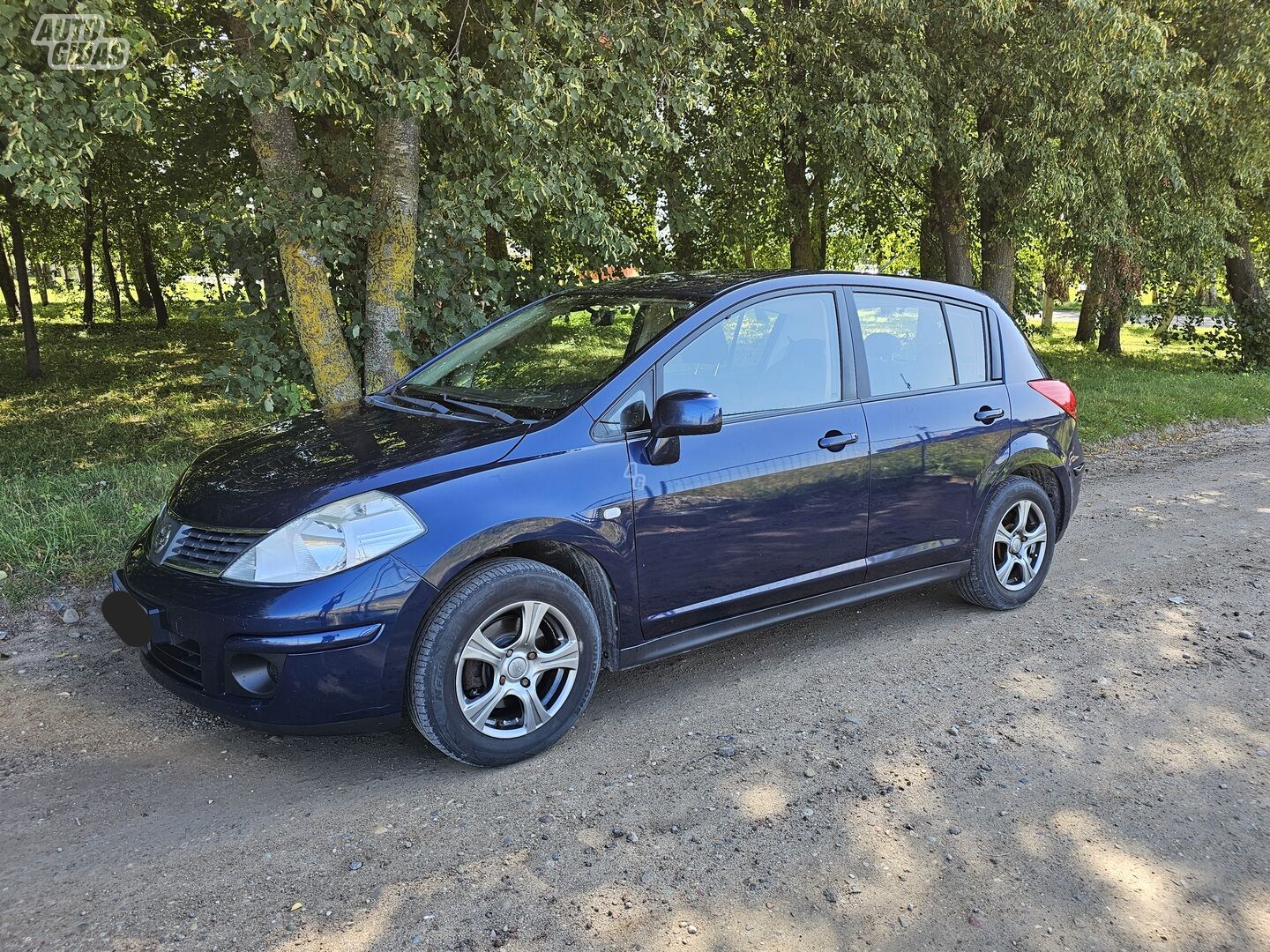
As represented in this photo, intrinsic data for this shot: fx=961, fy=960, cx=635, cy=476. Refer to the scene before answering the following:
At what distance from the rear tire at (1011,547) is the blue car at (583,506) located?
2 cm

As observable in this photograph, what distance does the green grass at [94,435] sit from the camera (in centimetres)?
535

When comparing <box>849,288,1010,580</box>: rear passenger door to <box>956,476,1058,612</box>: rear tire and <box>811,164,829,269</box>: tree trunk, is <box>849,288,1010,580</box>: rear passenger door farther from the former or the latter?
<box>811,164,829,269</box>: tree trunk

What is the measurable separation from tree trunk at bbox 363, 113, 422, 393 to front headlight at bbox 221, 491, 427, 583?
4424 millimetres

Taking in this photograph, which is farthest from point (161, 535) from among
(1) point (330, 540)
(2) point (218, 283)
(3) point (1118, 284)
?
(3) point (1118, 284)

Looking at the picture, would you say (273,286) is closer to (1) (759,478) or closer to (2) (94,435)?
(1) (759,478)

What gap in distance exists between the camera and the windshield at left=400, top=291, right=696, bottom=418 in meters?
4.02

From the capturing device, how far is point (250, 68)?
18.9ft

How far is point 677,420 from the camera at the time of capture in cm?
366

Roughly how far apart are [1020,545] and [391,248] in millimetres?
4982

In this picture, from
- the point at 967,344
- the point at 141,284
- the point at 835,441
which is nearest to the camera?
the point at 835,441

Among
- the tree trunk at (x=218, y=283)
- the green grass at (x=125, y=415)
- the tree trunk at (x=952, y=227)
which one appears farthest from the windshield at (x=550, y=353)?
the tree trunk at (x=952, y=227)

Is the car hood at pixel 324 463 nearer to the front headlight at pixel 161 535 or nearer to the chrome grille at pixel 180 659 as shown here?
the front headlight at pixel 161 535

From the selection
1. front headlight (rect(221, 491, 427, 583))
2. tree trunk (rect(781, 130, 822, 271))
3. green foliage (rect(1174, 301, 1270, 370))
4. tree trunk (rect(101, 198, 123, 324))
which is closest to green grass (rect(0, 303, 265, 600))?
tree trunk (rect(101, 198, 123, 324))

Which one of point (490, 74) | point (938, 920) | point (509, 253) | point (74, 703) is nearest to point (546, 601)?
point (938, 920)
